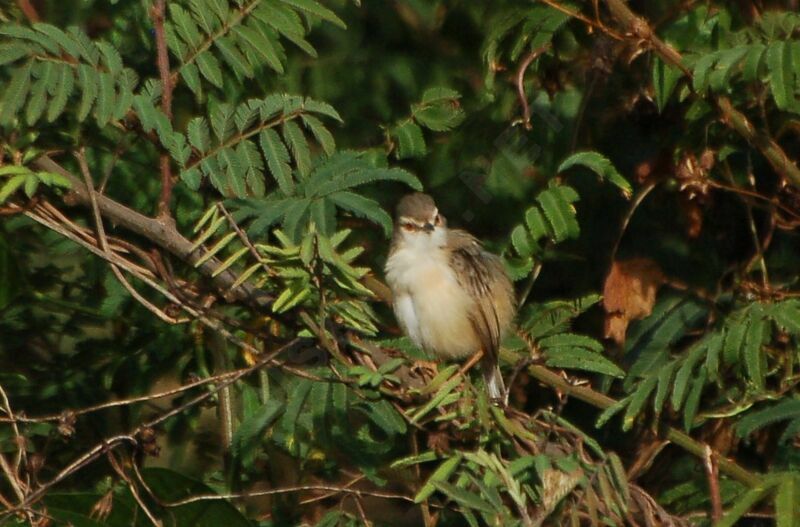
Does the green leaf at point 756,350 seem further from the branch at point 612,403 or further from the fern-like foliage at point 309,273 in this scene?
the fern-like foliage at point 309,273

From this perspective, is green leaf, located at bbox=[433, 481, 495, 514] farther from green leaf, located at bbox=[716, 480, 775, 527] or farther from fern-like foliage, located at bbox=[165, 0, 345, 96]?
fern-like foliage, located at bbox=[165, 0, 345, 96]

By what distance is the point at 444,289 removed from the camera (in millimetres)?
5531

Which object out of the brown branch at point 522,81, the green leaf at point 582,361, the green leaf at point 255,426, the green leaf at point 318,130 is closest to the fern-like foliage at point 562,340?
the green leaf at point 582,361

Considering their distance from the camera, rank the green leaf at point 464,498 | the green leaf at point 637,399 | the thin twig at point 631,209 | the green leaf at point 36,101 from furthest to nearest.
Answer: the thin twig at point 631,209 < the green leaf at point 637,399 < the green leaf at point 36,101 < the green leaf at point 464,498

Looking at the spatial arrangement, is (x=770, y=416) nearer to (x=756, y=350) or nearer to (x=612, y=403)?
(x=756, y=350)

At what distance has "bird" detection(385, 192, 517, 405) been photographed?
17.6 feet

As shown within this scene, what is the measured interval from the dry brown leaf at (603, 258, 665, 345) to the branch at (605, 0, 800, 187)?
30.2 inches

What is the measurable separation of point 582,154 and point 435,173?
44.3 inches

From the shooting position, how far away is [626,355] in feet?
18.1

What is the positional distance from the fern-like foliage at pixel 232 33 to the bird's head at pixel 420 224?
1.09 m

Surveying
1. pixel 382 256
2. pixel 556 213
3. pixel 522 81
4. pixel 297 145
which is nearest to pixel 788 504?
pixel 556 213

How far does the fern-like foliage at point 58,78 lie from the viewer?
4.14 meters

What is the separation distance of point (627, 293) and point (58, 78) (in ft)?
8.22

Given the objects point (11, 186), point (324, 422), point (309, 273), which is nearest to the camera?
point (309, 273)
